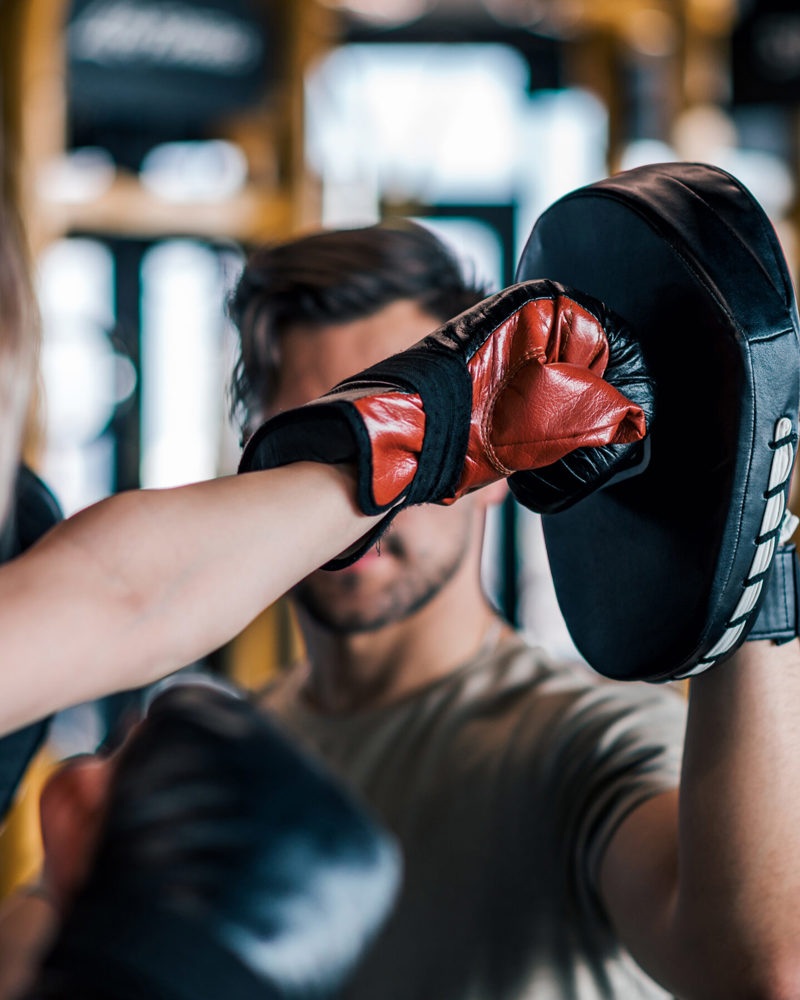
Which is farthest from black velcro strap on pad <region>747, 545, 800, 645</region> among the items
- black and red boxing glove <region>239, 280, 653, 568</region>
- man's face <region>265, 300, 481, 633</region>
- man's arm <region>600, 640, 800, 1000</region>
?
man's face <region>265, 300, 481, 633</region>

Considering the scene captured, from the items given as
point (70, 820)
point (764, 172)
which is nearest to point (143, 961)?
point (70, 820)

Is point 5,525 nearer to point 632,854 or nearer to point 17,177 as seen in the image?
point 632,854

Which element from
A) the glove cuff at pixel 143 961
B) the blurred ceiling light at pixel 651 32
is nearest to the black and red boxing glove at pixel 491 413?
the glove cuff at pixel 143 961

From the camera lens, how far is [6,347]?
27.5 inches

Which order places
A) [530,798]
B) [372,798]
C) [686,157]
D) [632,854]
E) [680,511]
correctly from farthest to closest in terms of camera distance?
[686,157] < [372,798] < [530,798] < [632,854] < [680,511]

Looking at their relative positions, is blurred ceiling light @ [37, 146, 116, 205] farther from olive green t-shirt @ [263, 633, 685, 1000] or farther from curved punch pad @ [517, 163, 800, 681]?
curved punch pad @ [517, 163, 800, 681]

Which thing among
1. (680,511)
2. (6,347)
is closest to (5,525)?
(6,347)

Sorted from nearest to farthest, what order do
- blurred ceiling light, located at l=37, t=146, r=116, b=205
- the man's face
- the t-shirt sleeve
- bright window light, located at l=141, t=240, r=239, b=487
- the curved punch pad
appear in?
the curved punch pad < the t-shirt sleeve < the man's face < blurred ceiling light, located at l=37, t=146, r=116, b=205 < bright window light, located at l=141, t=240, r=239, b=487

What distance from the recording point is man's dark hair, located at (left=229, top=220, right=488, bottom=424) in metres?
1.19

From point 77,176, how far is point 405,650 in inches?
90.8

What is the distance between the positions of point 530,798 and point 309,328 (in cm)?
55

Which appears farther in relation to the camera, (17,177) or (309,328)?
(17,177)

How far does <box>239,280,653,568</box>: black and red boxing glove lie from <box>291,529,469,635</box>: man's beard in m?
0.51

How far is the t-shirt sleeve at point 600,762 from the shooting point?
2.97 feet
